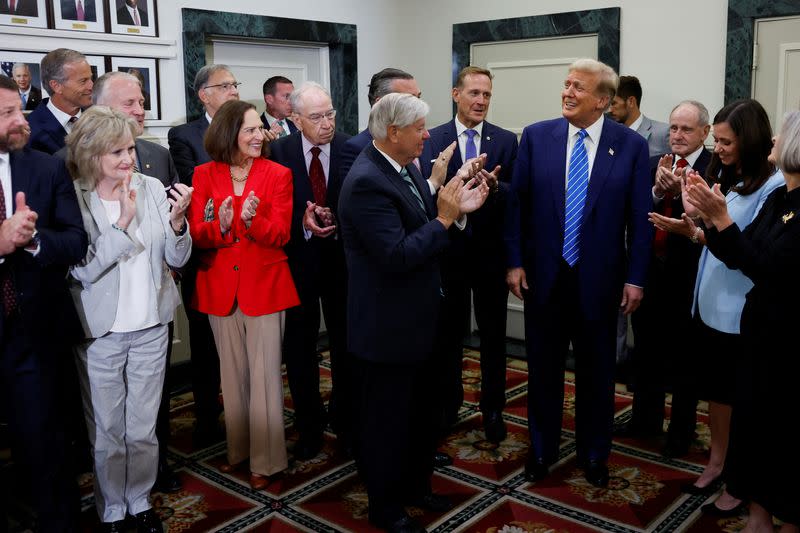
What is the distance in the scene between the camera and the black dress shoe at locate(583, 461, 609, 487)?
332 cm

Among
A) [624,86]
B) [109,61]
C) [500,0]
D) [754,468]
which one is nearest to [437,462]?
[754,468]

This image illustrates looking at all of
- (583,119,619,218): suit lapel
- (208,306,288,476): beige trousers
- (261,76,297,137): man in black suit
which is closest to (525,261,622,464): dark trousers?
(583,119,619,218): suit lapel

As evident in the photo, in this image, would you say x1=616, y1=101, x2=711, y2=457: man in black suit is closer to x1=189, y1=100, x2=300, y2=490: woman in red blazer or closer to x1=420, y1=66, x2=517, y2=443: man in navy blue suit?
x1=420, y1=66, x2=517, y2=443: man in navy blue suit

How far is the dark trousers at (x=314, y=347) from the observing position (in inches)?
141

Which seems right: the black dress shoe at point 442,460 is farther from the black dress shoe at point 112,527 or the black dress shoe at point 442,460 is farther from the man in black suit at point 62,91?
the man in black suit at point 62,91

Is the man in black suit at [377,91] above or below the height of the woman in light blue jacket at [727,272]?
above

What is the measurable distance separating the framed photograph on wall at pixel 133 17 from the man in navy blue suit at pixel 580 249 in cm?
248

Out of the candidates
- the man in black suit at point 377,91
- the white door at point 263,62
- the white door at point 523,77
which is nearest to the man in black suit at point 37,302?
the man in black suit at point 377,91

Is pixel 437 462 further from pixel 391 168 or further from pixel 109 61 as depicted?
pixel 109 61

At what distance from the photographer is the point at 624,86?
182 inches

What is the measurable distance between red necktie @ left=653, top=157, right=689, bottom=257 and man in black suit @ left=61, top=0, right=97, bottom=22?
3187 mm

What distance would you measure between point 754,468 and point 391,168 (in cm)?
153

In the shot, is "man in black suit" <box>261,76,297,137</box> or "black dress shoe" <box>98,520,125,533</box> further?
"man in black suit" <box>261,76,297,137</box>

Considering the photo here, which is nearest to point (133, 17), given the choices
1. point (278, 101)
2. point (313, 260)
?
point (278, 101)
